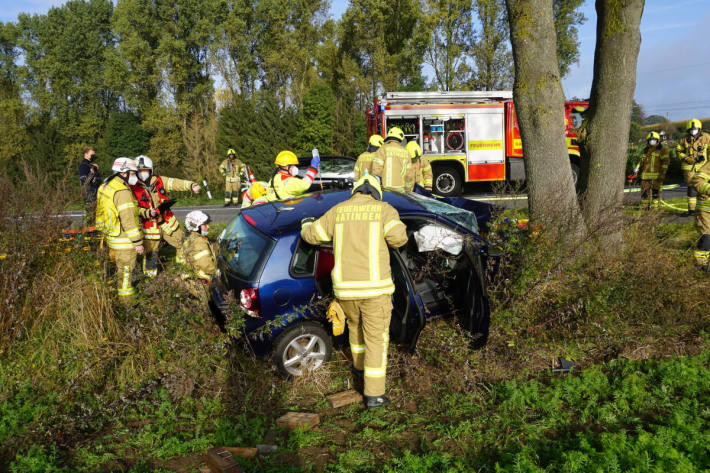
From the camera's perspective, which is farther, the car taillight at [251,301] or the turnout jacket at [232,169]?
the turnout jacket at [232,169]

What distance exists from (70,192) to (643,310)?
5.93 metres

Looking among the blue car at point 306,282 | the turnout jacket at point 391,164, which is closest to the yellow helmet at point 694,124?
the turnout jacket at point 391,164

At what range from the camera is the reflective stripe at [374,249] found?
11.4 ft

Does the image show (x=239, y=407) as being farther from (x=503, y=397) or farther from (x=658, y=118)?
(x=658, y=118)

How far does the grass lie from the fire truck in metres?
8.87

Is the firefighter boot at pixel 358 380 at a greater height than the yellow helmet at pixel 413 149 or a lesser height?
lesser

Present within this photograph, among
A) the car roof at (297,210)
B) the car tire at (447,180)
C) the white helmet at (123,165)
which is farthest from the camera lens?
the car tire at (447,180)

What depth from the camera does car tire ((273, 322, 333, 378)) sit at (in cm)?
380

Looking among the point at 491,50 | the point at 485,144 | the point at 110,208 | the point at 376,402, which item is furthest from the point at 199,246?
the point at 491,50

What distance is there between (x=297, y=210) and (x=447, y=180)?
10.2 m

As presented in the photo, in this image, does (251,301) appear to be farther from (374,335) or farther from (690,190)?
(690,190)

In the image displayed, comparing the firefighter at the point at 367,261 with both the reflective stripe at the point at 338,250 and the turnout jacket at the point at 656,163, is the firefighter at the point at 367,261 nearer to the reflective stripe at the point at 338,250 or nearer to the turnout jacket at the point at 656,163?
the reflective stripe at the point at 338,250

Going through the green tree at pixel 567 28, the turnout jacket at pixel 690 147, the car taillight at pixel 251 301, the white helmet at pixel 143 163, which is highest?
the green tree at pixel 567 28

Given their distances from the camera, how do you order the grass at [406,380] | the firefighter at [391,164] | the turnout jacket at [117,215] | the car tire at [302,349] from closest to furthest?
the grass at [406,380] → the car tire at [302,349] → the turnout jacket at [117,215] → the firefighter at [391,164]
